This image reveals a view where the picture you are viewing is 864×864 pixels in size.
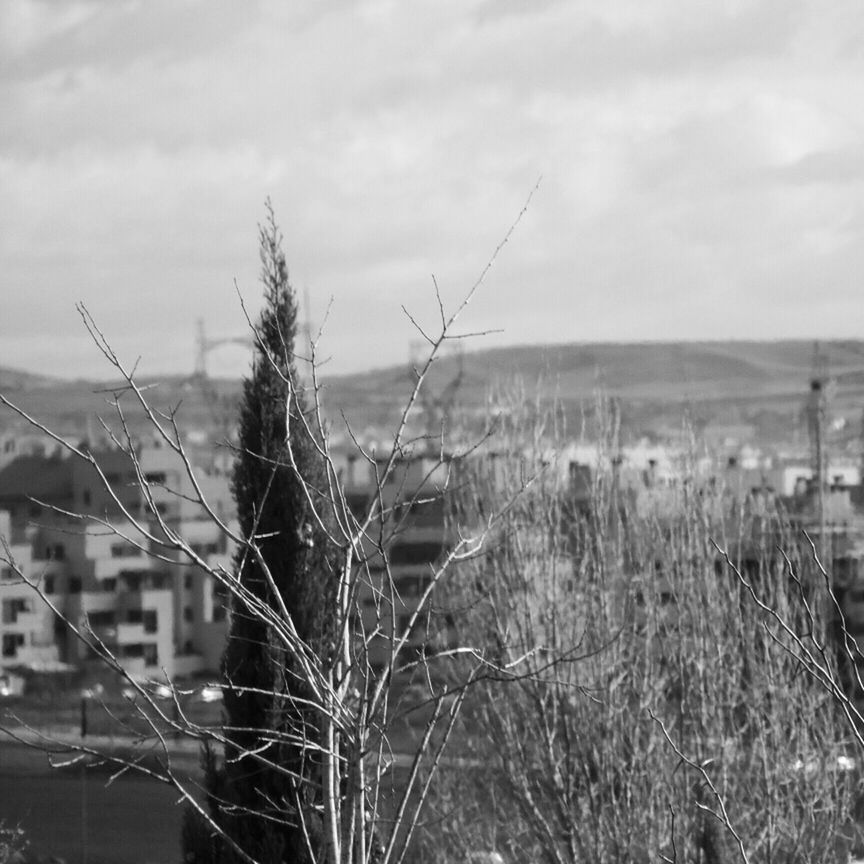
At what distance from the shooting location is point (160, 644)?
131 feet

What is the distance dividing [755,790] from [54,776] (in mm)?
23118

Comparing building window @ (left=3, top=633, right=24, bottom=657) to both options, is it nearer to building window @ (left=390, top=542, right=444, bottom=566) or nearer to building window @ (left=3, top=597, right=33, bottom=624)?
building window @ (left=3, top=597, right=33, bottom=624)

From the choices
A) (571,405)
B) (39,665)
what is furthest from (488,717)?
(571,405)

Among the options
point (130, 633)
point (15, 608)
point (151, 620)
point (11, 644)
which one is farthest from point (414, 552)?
point (11, 644)

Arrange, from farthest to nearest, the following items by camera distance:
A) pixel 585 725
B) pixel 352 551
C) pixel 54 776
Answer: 1. pixel 54 776
2. pixel 585 725
3. pixel 352 551

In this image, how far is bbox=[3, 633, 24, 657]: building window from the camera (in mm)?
39906

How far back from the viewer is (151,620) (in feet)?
132

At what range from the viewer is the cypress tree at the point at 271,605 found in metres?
7.44

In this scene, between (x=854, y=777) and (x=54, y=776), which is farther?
(x=54, y=776)

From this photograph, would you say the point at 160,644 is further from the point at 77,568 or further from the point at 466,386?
the point at 466,386

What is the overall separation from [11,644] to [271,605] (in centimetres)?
3460

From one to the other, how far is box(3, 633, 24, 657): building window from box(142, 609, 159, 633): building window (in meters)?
3.28

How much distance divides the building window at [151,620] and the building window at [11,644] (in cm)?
328

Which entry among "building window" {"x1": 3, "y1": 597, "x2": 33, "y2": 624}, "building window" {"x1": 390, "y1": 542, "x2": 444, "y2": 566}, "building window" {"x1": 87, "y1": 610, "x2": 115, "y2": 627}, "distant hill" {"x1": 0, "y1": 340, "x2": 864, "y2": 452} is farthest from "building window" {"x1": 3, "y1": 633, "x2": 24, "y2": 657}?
"distant hill" {"x1": 0, "y1": 340, "x2": 864, "y2": 452}
